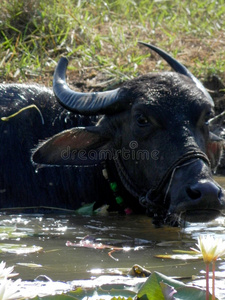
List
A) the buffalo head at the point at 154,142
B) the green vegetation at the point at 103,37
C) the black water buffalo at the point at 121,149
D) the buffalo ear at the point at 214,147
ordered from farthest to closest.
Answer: the green vegetation at the point at 103,37 → the buffalo ear at the point at 214,147 → the black water buffalo at the point at 121,149 → the buffalo head at the point at 154,142

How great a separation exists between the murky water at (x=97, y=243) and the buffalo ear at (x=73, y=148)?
40cm

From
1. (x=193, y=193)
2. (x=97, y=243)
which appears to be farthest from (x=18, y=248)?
(x=193, y=193)

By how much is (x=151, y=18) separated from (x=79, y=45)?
1.38 m

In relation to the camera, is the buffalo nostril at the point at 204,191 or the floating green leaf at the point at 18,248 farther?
the buffalo nostril at the point at 204,191

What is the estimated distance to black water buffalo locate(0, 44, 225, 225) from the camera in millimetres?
4012

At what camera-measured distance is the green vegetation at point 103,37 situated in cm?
760

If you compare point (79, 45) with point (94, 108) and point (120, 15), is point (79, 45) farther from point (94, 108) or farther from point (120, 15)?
point (94, 108)

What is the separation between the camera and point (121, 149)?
186 inches

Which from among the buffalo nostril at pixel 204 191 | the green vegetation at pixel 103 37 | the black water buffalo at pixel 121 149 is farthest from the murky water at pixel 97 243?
the green vegetation at pixel 103 37

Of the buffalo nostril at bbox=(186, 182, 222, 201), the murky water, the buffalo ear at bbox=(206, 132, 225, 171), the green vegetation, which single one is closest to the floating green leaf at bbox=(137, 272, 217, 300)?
the murky water

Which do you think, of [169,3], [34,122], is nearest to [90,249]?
[34,122]

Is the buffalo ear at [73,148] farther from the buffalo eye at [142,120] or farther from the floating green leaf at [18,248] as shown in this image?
the floating green leaf at [18,248]

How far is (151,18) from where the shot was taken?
9109 millimetres

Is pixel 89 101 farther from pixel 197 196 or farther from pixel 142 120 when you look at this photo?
pixel 197 196
